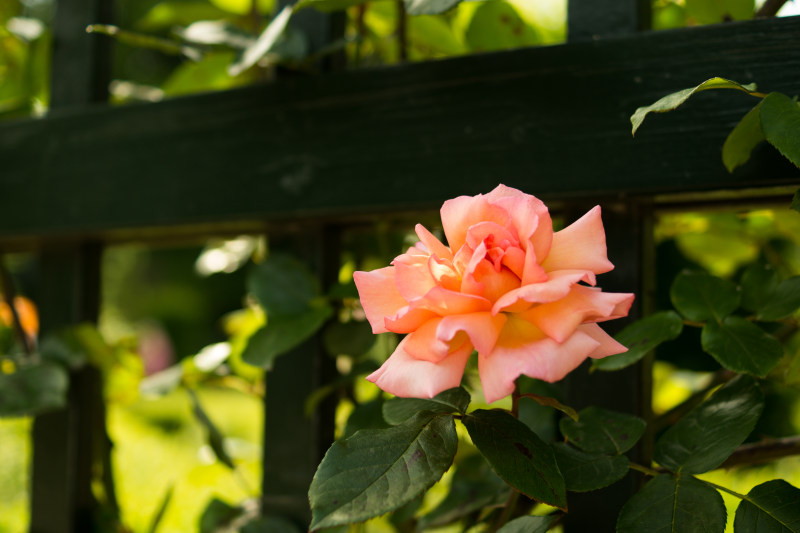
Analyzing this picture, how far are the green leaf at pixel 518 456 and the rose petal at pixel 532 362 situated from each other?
58mm

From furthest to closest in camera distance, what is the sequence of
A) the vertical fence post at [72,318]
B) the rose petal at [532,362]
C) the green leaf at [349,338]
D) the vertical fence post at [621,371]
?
the vertical fence post at [72,318] → the green leaf at [349,338] → the vertical fence post at [621,371] → the rose petal at [532,362]

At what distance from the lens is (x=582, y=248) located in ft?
1.16

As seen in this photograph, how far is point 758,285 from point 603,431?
16cm

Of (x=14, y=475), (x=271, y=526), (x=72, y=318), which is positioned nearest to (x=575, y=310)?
(x=271, y=526)

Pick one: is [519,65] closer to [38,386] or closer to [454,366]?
[454,366]

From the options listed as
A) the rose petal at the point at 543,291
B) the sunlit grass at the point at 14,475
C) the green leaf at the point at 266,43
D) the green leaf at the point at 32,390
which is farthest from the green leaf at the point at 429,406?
the sunlit grass at the point at 14,475

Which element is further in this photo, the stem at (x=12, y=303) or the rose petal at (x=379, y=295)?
the stem at (x=12, y=303)

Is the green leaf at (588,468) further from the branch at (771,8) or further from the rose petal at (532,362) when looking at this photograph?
the branch at (771,8)

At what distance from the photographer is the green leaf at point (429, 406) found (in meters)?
0.41

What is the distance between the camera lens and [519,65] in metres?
0.57

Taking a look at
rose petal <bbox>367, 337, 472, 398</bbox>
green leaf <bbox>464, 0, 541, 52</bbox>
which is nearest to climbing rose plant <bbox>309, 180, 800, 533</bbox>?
rose petal <bbox>367, 337, 472, 398</bbox>

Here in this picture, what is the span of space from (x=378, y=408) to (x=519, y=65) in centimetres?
32

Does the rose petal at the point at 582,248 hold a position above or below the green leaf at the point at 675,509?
above

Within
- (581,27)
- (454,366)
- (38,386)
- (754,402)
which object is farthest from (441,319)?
(38,386)
